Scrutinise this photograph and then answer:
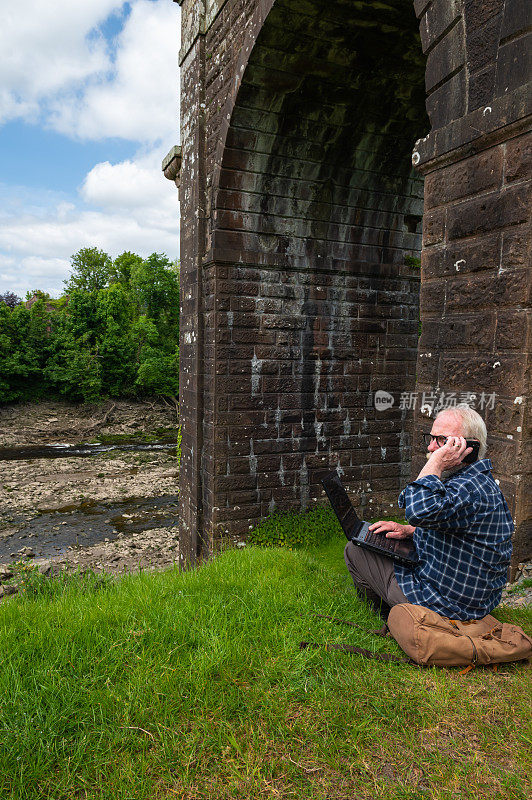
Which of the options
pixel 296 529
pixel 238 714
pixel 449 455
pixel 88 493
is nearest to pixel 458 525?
pixel 449 455

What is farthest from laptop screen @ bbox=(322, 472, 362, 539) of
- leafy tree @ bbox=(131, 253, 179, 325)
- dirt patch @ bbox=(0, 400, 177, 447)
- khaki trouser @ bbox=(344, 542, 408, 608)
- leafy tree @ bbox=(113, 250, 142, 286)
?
leafy tree @ bbox=(113, 250, 142, 286)

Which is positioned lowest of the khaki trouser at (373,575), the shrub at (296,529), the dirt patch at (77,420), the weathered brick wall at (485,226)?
the dirt patch at (77,420)

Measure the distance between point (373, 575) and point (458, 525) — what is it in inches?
33.2

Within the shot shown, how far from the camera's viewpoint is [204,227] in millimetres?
6363

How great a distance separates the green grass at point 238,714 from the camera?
6.02 ft

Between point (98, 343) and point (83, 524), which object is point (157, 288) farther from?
point (83, 524)

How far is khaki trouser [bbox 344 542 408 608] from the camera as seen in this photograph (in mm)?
2764

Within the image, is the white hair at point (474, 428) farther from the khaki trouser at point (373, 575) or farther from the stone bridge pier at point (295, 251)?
the stone bridge pier at point (295, 251)

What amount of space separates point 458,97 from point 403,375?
4673 millimetres

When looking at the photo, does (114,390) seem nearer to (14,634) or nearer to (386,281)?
(386,281)

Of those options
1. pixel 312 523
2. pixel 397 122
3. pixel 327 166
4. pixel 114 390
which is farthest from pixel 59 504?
pixel 114 390

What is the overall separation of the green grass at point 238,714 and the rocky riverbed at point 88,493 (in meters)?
3.57

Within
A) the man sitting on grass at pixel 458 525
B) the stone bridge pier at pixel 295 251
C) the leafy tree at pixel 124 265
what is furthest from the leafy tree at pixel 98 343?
the man sitting on grass at pixel 458 525

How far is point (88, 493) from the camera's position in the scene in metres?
12.8
